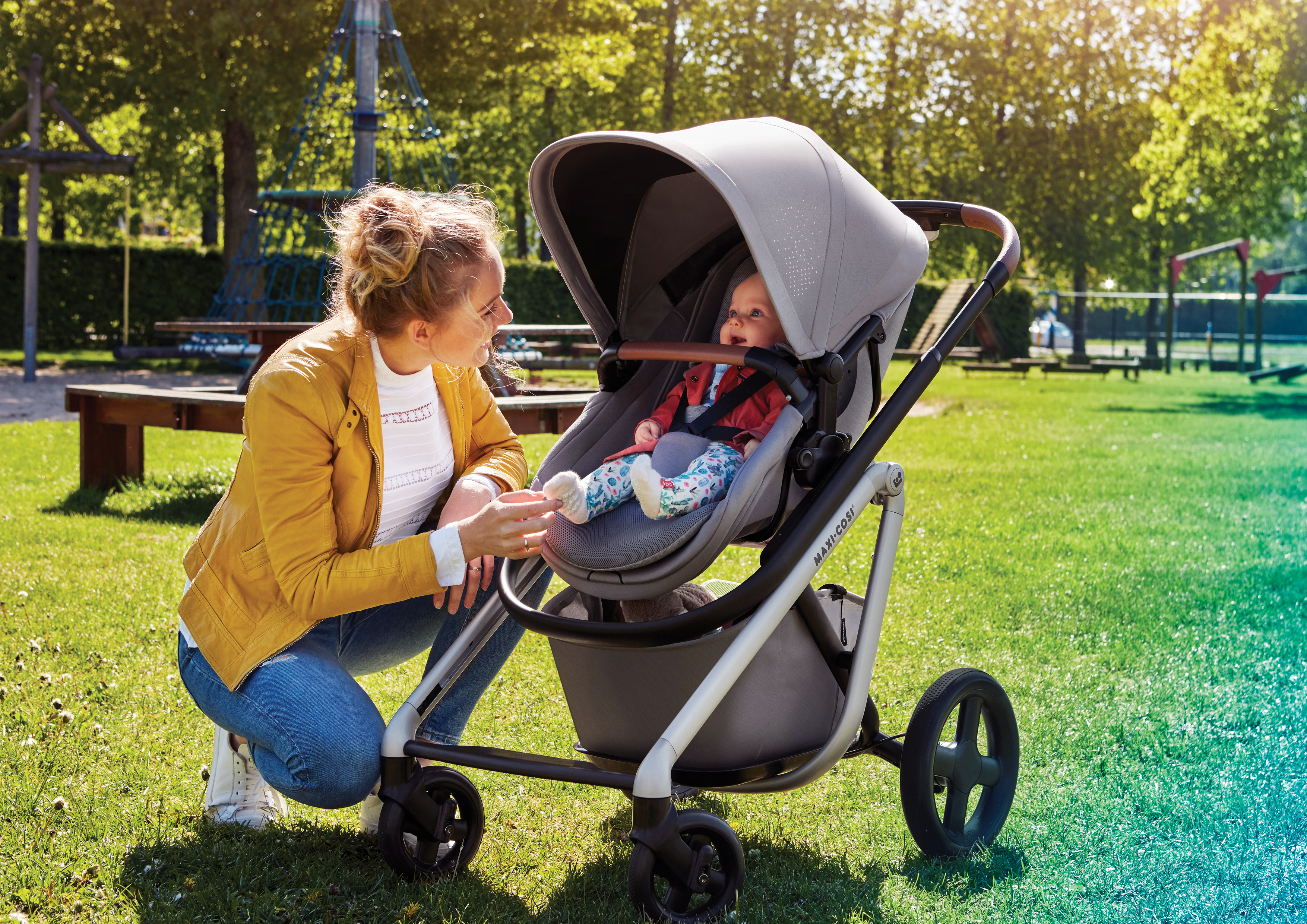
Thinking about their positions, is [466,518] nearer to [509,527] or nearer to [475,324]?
[509,527]

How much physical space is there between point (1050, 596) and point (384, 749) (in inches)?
136

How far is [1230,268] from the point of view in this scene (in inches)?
1834

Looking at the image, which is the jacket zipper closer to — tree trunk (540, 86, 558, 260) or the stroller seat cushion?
the stroller seat cushion

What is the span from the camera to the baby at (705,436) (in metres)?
2.40

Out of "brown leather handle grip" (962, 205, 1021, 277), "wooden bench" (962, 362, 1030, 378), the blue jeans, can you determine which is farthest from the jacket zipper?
"wooden bench" (962, 362, 1030, 378)

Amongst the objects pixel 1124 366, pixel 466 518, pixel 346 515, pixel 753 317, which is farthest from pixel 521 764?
pixel 1124 366

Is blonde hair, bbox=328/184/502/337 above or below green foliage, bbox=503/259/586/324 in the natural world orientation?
below

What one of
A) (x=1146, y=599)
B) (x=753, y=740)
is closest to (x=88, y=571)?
(x=753, y=740)

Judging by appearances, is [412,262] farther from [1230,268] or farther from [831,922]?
[1230,268]

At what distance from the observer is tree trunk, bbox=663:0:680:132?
22859 mm

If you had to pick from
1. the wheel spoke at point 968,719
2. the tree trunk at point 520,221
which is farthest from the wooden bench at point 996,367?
the wheel spoke at point 968,719

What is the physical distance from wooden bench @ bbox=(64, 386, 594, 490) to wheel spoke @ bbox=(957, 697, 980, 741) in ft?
11.4

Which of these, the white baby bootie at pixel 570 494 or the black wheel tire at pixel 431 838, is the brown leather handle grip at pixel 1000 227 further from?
the black wheel tire at pixel 431 838

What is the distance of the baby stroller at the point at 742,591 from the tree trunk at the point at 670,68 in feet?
67.7
